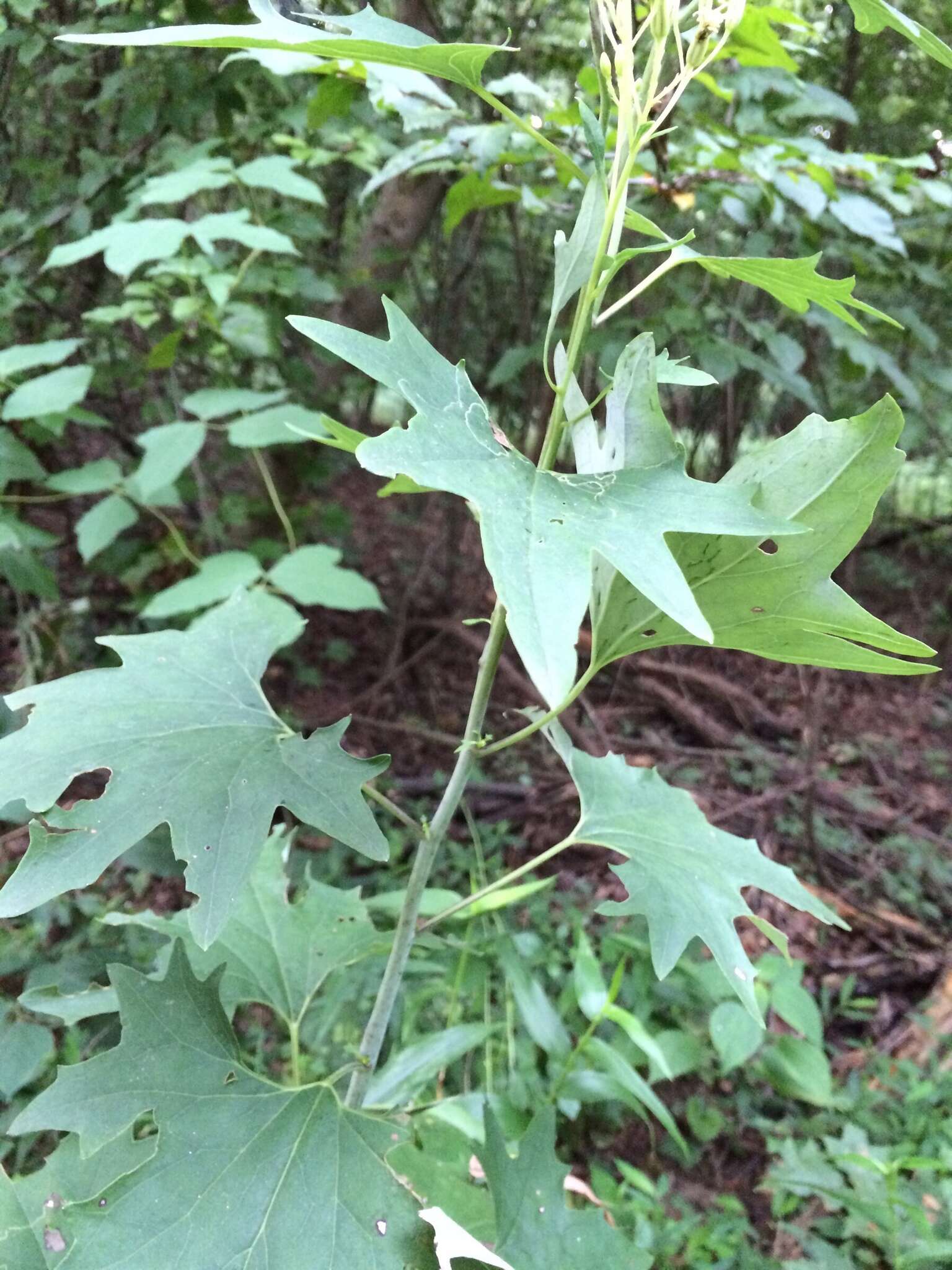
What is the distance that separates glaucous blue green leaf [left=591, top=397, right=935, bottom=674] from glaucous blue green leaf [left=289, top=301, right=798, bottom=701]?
84 millimetres

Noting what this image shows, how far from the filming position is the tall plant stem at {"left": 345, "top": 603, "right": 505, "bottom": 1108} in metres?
0.72

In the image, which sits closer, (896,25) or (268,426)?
(896,25)

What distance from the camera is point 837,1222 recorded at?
1420 millimetres

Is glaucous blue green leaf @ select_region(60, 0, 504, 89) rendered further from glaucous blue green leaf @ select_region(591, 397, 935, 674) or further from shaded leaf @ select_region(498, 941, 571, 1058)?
shaded leaf @ select_region(498, 941, 571, 1058)

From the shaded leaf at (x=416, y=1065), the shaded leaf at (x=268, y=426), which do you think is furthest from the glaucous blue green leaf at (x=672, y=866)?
the shaded leaf at (x=268, y=426)

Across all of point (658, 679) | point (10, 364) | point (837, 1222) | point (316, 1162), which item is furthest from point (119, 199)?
point (837, 1222)

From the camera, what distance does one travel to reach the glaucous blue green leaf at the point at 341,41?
1.66 feet

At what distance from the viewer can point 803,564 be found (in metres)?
0.63

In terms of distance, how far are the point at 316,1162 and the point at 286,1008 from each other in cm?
27

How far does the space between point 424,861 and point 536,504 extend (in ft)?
1.34

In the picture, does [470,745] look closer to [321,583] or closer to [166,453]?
[321,583]

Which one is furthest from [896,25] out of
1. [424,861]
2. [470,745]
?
[424,861]

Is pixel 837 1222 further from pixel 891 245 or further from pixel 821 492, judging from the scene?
pixel 891 245

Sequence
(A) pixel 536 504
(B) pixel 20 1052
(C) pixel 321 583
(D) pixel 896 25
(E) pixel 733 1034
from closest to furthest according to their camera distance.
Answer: (A) pixel 536 504 → (D) pixel 896 25 → (B) pixel 20 1052 → (C) pixel 321 583 → (E) pixel 733 1034
